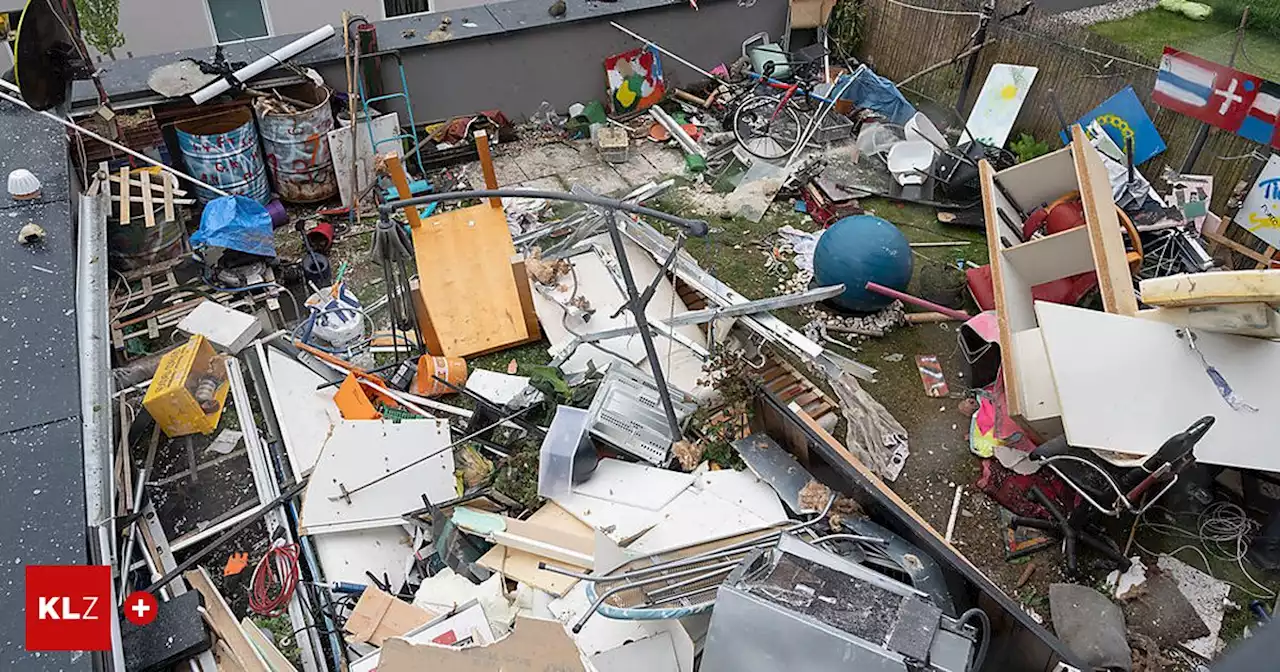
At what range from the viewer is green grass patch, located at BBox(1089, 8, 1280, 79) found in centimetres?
1227

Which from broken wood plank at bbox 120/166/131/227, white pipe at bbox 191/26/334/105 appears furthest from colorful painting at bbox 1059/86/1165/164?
broken wood plank at bbox 120/166/131/227

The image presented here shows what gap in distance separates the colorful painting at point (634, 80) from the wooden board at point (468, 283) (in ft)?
12.6

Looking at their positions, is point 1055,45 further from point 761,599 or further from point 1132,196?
point 761,599

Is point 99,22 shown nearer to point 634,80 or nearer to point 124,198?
point 124,198

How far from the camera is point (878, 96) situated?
10266 millimetres

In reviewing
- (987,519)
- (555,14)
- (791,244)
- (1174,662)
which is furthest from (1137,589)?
(555,14)

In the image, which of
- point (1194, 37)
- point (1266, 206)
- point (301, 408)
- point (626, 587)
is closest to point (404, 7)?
point (301, 408)

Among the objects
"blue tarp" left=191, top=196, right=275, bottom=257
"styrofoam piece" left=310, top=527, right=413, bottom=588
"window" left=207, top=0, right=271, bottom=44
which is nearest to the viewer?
"styrofoam piece" left=310, top=527, right=413, bottom=588

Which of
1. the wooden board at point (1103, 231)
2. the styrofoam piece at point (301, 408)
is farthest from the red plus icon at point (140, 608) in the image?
the wooden board at point (1103, 231)

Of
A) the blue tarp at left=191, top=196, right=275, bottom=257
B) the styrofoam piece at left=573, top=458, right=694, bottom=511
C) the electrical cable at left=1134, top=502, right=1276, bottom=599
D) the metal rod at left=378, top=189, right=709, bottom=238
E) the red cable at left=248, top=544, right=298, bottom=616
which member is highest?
the metal rod at left=378, top=189, right=709, bottom=238

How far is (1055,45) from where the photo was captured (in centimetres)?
914

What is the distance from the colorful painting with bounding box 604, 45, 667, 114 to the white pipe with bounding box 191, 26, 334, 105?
3424 millimetres

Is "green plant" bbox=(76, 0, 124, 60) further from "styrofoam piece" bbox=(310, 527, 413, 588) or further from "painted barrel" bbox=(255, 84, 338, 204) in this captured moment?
"styrofoam piece" bbox=(310, 527, 413, 588)

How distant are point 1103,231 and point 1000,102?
384 centimetres
